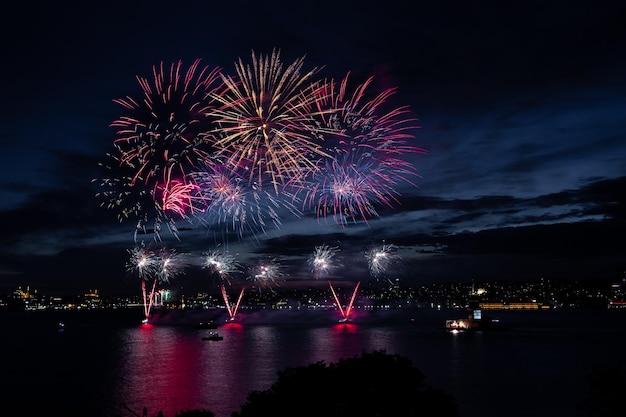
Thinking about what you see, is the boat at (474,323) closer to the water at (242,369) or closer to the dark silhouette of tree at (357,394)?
the water at (242,369)

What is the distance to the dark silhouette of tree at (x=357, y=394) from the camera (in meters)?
19.1

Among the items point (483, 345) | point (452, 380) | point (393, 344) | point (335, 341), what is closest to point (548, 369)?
point (452, 380)

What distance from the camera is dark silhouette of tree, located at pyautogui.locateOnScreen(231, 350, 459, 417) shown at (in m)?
19.1

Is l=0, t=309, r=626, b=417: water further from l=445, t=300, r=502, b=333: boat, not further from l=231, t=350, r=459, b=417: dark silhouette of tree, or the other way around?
l=231, t=350, r=459, b=417: dark silhouette of tree

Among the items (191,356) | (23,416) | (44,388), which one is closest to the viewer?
(23,416)

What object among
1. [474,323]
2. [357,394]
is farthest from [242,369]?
[474,323]

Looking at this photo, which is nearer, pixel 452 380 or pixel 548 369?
pixel 452 380

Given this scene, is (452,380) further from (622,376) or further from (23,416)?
(622,376)

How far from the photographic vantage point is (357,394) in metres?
19.5

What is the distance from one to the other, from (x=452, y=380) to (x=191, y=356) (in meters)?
45.1

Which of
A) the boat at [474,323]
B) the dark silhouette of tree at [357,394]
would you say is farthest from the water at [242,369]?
the dark silhouette of tree at [357,394]

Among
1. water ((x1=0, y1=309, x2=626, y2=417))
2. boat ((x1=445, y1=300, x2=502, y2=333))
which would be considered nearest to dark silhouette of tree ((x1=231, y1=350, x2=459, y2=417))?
water ((x1=0, y1=309, x2=626, y2=417))

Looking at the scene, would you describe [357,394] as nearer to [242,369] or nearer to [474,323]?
[242,369]

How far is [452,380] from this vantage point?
243 ft
